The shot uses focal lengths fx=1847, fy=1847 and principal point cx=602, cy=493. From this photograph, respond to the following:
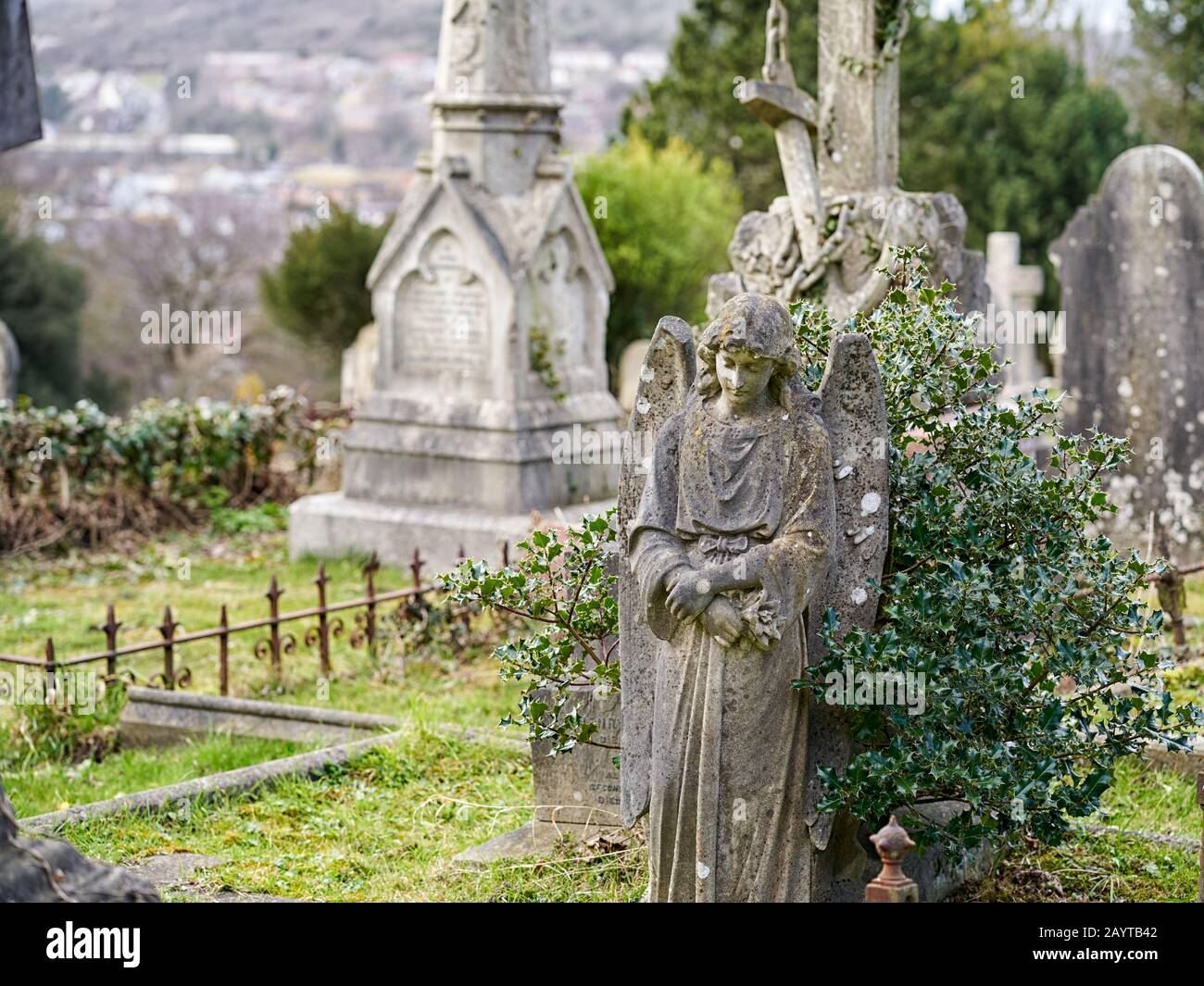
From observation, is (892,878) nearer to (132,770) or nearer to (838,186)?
(132,770)

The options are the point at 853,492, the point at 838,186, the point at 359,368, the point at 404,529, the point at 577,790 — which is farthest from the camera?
the point at 359,368

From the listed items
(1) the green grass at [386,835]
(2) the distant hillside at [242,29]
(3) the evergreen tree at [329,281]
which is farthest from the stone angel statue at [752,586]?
(2) the distant hillside at [242,29]

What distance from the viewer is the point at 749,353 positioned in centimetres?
520

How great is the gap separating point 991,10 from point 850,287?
2800 centimetres

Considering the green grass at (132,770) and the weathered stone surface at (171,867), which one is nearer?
the weathered stone surface at (171,867)

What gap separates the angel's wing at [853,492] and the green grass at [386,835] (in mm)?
1092

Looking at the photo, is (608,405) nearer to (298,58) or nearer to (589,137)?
(589,137)

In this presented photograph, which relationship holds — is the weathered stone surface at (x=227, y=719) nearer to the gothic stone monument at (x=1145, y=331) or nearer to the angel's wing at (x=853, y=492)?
the angel's wing at (x=853, y=492)

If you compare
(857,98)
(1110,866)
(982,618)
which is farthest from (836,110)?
(982,618)

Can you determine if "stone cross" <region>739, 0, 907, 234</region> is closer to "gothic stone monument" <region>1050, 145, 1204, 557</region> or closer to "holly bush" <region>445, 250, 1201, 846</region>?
"gothic stone monument" <region>1050, 145, 1204, 557</region>

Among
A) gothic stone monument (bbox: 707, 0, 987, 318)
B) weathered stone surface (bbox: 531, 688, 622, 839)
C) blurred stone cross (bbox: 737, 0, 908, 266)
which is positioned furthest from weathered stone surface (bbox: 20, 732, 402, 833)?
blurred stone cross (bbox: 737, 0, 908, 266)

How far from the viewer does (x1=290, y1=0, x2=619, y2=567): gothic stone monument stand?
12.5 meters

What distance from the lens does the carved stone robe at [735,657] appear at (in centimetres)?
527

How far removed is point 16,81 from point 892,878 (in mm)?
2938
